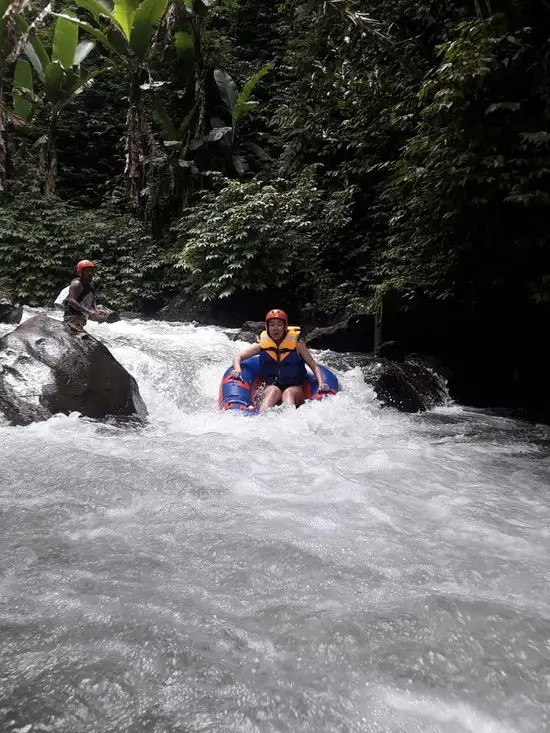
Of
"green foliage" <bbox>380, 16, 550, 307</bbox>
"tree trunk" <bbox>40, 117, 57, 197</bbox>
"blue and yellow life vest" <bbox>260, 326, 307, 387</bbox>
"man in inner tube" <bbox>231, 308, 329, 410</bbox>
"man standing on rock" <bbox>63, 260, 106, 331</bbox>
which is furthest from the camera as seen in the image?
"tree trunk" <bbox>40, 117, 57, 197</bbox>

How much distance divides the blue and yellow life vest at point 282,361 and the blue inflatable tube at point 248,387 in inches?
3.5

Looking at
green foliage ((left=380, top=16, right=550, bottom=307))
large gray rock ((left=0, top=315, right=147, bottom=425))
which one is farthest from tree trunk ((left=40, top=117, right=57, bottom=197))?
green foliage ((left=380, top=16, right=550, bottom=307))

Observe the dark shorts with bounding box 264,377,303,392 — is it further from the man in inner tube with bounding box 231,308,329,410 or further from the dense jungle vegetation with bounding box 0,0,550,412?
the dense jungle vegetation with bounding box 0,0,550,412

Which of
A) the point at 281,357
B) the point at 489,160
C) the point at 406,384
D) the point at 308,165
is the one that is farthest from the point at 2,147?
the point at 489,160

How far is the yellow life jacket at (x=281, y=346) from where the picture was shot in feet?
18.6

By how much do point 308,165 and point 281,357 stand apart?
23.4ft

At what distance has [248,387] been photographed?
5.50 meters

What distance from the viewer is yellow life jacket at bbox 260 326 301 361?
18.6 ft

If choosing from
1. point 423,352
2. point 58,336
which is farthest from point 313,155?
point 58,336

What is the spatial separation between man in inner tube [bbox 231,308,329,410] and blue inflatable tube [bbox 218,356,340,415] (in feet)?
0.20

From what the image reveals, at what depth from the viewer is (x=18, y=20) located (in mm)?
10633

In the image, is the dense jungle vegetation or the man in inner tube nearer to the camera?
the man in inner tube

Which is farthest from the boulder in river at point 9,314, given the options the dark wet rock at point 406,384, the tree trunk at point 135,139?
the dark wet rock at point 406,384

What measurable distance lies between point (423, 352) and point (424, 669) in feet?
22.5
